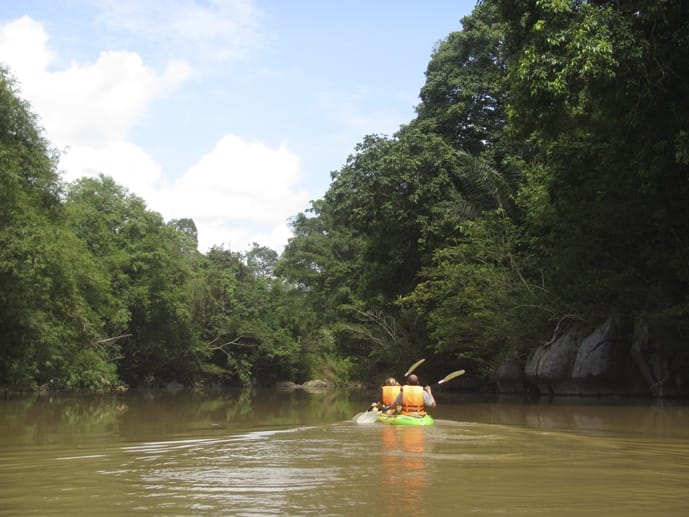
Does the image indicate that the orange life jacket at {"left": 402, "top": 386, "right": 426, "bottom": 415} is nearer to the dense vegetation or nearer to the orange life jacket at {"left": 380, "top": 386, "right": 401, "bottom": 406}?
the orange life jacket at {"left": 380, "top": 386, "right": 401, "bottom": 406}

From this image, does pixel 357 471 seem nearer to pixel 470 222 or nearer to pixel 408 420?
pixel 408 420

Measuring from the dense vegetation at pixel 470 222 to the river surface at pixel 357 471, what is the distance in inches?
217

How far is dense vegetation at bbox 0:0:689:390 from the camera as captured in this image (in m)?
12.8

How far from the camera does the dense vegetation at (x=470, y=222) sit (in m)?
12.8

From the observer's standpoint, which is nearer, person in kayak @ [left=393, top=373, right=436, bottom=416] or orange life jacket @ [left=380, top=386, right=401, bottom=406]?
person in kayak @ [left=393, top=373, right=436, bottom=416]

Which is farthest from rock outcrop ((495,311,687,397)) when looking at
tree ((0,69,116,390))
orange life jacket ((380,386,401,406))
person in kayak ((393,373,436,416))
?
tree ((0,69,116,390))

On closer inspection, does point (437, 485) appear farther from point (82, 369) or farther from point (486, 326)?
point (82, 369)

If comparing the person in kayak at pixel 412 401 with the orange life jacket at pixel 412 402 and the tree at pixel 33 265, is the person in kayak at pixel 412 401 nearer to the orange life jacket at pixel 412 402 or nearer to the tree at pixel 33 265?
the orange life jacket at pixel 412 402

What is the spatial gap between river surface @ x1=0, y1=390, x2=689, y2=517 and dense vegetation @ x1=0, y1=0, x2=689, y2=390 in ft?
18.1

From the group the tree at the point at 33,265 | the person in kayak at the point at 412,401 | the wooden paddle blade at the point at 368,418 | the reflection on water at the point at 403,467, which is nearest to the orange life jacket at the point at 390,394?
the wooden paddle blade at the point at 368,418

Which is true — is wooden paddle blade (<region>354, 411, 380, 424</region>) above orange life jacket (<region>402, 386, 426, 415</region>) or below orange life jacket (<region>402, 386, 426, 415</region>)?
below

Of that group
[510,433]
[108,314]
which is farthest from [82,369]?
[510,433]

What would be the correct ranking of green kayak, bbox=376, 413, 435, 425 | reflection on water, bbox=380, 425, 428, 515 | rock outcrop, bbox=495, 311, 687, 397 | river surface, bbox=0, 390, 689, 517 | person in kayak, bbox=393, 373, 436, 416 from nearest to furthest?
river surface, bbox=0, 390, 689, 517 < reflection on water, bbox=380, 425, 428, 515 < green kayak, bbox=376, 413, 435, 425 < person in kayak, bbox=393, 373, 436, 416 < rock outcrop, bbox=495, 311, 687, 397

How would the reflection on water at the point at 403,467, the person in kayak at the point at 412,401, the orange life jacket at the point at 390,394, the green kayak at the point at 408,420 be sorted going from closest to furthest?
the reflection on water at the point at 403,467
the green kayak at the point at 408,420
the person in kayak at the point at 412,401
the orange life jacket at the point at 390,394
